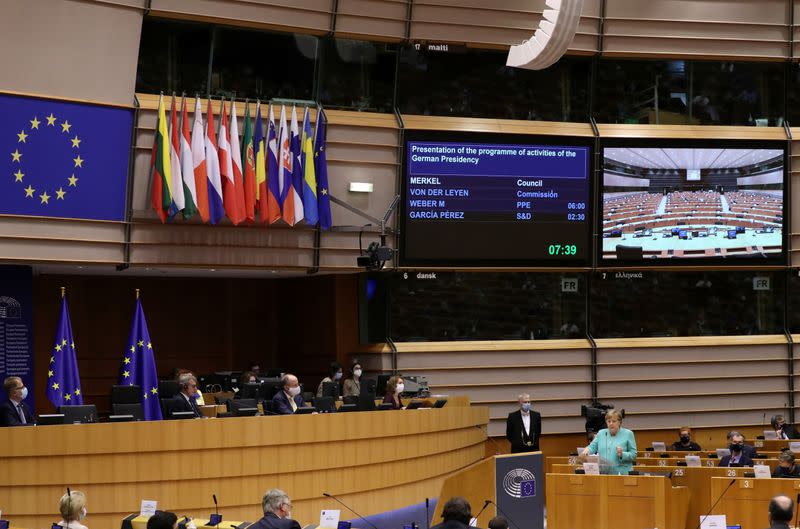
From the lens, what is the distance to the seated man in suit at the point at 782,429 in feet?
58.3

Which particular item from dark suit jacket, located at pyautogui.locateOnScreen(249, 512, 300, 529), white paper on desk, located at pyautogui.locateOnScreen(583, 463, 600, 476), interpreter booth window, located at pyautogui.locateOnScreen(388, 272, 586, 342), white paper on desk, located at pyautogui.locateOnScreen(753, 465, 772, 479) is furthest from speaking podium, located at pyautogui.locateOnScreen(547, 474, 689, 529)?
interpreter booth window, located at pyautogui.locateOnScreen(388, 272, 586, 342)

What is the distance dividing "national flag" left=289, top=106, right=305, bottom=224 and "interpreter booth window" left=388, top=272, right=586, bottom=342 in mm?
2520

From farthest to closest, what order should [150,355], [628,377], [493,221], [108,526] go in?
[628,377]
[493,221]
[150,355]
[108,526]

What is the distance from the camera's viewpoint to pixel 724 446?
20359 mm

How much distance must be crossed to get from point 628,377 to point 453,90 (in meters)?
5.87

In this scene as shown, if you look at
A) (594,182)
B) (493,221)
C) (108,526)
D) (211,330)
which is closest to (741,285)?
(594,182)

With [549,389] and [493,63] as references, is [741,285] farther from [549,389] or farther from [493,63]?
[493,63]

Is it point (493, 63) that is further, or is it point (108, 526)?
point (493, 63)

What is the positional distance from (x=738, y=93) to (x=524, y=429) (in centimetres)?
821

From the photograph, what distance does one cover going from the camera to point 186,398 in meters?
12.9

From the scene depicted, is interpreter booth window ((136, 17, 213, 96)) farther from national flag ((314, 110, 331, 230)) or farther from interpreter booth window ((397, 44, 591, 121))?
interpreter booth window ((397, 44, 591, 121))

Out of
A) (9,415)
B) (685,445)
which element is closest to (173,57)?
(9,415)

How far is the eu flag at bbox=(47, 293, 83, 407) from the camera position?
48.0 feet

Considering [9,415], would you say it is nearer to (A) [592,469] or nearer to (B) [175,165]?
(B) [175,165]
